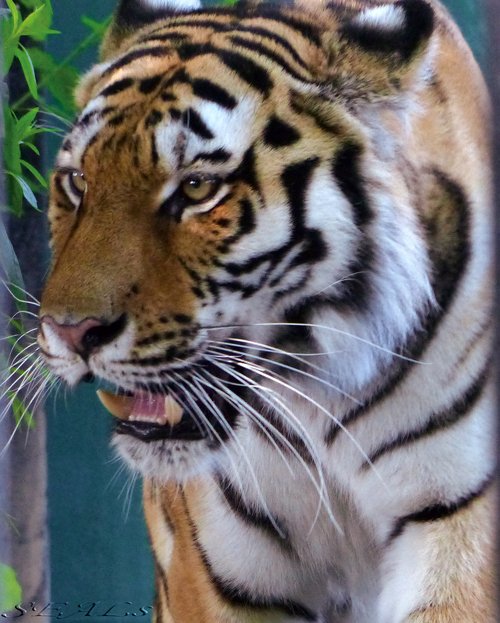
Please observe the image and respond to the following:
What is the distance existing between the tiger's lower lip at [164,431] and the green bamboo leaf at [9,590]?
429 mm

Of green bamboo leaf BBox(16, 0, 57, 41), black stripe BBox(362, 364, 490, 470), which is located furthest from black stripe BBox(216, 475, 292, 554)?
green bamboo leaf BBox(16, 0, 57, 41)

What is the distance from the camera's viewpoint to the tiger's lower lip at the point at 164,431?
1197mm

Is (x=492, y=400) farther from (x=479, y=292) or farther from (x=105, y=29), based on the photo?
(x=105, y=29)

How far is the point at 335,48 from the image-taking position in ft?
3.81

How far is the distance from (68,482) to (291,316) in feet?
1.80

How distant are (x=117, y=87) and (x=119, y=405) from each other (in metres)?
0.38

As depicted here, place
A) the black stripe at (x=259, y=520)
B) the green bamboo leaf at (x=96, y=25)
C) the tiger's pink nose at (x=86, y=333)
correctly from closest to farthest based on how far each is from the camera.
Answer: the tiger's pink nose at (x=86, y=333) < the black stripe at (x=259, y=520) < the green bamboo leaf at (x=96, y=25)

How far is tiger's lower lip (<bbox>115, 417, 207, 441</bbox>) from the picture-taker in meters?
1.20

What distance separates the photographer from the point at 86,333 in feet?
3.45

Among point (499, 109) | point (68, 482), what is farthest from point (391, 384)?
point (499, 109)

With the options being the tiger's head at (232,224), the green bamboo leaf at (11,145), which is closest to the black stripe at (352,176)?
the tiger's head at (232,224)

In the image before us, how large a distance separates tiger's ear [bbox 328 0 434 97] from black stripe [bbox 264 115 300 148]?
0.08 meters

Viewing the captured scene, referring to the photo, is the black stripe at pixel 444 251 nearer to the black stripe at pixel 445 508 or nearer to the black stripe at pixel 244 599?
the black stripe at pixel 445 508

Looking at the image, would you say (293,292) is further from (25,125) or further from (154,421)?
(25,125)
